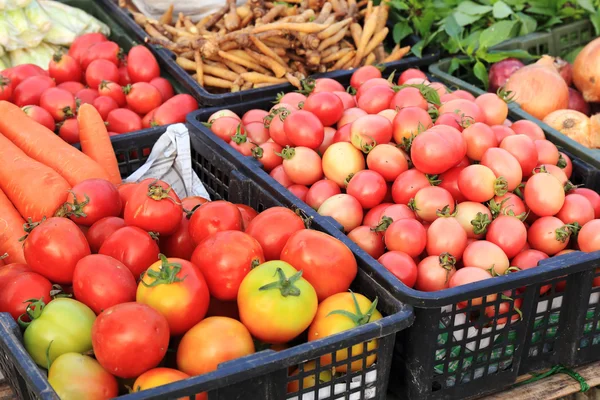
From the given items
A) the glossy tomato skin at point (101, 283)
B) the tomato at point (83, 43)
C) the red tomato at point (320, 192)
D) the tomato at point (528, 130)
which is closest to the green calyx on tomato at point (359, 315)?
the glossy tomato skin at point (101, 283)

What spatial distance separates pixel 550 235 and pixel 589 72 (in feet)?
4.68

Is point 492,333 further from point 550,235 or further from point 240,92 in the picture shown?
point 240,92

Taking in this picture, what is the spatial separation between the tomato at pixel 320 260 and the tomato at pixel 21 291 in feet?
1.97

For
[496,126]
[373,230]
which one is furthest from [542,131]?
[373,230]

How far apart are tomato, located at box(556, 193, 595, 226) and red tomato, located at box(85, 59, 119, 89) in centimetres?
207

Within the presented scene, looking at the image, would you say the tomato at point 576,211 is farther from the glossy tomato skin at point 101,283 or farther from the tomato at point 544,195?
the glossy tomato skin at point 101,283

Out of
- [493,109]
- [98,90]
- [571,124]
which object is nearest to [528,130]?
[493,109]

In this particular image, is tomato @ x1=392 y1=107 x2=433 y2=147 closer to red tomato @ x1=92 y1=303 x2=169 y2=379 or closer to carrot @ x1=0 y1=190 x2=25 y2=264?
red tomato @ x1=92 y1=303 x2=169 y2=379

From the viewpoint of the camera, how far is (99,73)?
3.26 meters

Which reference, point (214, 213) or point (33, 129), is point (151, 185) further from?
point (33, 129)

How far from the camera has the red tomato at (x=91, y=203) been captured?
2.01m

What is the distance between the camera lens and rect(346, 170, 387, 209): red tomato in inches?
87.2

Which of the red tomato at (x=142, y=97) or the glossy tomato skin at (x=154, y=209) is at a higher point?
the glossy tomato skin at (x=154, y=209)

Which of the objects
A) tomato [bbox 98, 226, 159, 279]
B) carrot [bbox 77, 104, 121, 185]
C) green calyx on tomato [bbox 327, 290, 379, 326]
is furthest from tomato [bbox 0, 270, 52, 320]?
carrot [bbox 77, 104, 121, 185]
